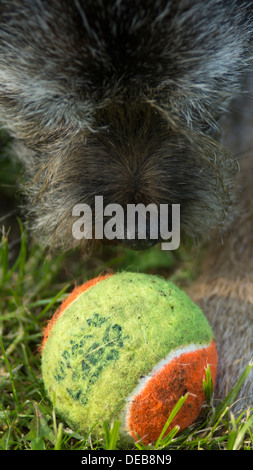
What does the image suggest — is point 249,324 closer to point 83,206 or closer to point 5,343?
point 83,206

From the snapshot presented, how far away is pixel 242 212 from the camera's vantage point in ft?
9.72

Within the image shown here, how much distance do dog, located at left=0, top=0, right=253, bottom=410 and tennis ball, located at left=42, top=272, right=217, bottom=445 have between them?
349 millimetres

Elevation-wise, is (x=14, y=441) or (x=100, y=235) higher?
(x=100, y=235)

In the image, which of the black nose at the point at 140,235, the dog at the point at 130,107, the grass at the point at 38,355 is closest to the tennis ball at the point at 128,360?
the grass at the point at 38,355

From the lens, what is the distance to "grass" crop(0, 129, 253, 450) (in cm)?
193

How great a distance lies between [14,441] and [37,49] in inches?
68.2

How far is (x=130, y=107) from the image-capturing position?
6.99ft

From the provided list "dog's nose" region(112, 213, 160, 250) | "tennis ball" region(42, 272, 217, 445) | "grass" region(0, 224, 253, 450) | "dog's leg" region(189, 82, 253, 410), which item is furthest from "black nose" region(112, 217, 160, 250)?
"dog's leg" region(189, 82, 253, 410)

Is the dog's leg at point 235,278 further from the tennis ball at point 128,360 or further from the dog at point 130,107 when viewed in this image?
the tennis ball at point 128,360

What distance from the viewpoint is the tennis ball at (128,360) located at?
177cm

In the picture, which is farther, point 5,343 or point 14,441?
point 5,343

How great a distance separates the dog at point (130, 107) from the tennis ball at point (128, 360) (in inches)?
13.7

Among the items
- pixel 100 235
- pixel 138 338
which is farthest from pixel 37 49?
pixel 138 338

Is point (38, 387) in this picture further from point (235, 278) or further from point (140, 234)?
point (235, 278)
